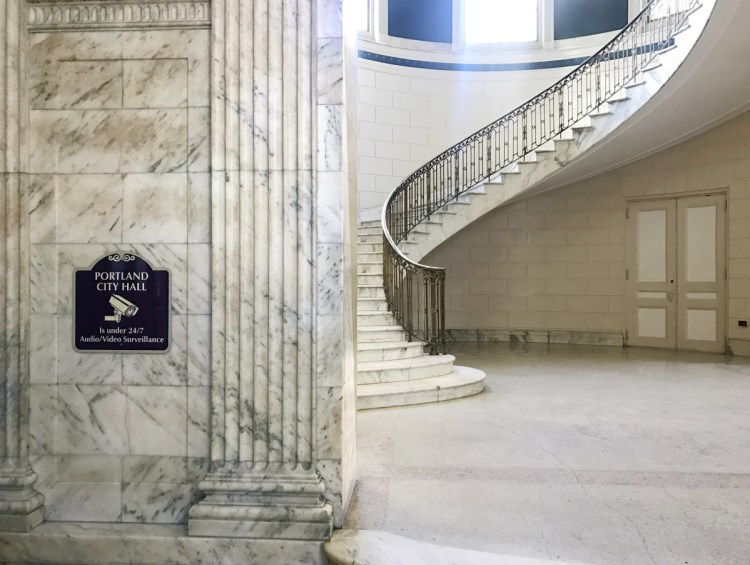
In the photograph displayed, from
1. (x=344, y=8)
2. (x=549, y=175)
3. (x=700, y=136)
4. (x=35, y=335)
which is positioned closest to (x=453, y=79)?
(x=549, y=175)

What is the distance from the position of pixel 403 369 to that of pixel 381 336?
750 millimetres

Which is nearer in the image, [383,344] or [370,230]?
[383,344]

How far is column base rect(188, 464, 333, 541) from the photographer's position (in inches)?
113

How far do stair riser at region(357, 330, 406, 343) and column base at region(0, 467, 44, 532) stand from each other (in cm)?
418

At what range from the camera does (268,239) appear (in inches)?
116

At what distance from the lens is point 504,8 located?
1223 centimetres

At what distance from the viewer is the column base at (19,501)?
2.95m

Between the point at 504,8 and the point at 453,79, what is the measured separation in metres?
1.71

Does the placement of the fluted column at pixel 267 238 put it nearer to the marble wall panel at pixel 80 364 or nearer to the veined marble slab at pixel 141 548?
the veined marble slab at pixel 141 548

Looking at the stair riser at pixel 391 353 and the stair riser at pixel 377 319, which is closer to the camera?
the stair riser at pixel 391 353

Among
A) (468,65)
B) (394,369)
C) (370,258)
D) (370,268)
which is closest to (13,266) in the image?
(394,369)

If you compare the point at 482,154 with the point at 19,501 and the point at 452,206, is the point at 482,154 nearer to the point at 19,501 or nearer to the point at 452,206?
the point at 452,206

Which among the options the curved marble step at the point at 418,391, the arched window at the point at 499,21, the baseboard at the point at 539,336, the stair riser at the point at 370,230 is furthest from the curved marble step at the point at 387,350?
the arched window at the point at 499,21

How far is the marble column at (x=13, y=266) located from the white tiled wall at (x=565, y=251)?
9050 millimetres
